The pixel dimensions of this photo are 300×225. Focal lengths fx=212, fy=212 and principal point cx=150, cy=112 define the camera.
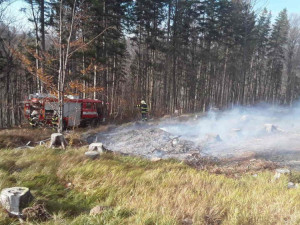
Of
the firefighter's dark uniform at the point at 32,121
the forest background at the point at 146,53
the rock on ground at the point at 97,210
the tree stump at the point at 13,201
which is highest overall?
the forest background at the point at 146,53

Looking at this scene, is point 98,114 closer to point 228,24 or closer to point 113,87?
point 113,87

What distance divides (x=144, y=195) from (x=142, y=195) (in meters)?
0.09

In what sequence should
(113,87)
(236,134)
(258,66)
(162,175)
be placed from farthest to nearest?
(258,66) → (113,87) → (236,134) → (162,175)

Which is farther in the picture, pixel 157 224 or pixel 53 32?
pixel 53 32

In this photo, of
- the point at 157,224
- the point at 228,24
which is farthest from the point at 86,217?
the point at 228,24

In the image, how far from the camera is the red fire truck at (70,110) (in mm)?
12586

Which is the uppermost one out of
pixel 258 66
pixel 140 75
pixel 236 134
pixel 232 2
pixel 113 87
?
pixel 232 2

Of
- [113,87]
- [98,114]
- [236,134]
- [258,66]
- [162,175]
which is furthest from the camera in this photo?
[258,66]

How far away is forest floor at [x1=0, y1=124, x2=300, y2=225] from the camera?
2.68 m

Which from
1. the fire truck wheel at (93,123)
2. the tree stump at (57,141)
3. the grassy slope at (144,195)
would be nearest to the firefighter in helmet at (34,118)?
the fire truck wheel at (93,123)

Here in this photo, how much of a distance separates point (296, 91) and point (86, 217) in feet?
182

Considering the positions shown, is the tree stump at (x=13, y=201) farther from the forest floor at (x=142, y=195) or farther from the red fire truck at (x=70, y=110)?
the red fire truck at (x=70, y=110)

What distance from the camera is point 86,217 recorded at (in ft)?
8.23

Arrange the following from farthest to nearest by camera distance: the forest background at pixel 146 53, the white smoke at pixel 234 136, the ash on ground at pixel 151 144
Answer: the forest background at pixel 146 53 → the white smoke at pixel 234 136 → the ash on ground at pixel 151 144
